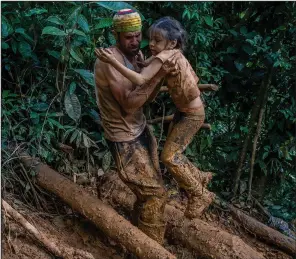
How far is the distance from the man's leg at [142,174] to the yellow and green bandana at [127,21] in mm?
795

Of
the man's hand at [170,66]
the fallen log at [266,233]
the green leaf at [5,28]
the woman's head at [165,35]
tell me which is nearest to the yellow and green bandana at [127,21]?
the woman's head at [165,35]

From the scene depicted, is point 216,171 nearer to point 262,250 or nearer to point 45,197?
point 262,250

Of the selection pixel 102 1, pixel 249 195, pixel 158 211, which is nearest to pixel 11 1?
pixel 102 1

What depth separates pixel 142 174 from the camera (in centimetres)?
304

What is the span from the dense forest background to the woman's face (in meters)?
1.23

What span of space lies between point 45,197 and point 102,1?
1.93m

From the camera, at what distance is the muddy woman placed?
271cm

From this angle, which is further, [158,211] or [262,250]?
[262,250]

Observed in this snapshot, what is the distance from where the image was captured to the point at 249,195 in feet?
16.4

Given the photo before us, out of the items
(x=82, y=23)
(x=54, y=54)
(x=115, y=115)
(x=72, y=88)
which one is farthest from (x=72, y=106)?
(x=115, y=115)

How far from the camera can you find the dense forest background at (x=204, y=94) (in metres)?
4.18

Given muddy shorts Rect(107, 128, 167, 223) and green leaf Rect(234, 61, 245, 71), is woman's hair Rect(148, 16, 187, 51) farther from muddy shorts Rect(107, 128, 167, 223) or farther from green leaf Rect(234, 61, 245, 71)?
green leaf Rect(234, 61, 245, 71)

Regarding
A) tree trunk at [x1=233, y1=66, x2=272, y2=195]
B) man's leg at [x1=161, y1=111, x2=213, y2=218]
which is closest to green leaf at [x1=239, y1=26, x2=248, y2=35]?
tree trunk at [x1=233, y1=66, x2=272, y2=195]

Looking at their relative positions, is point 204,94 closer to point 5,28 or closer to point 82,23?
point 82,23
